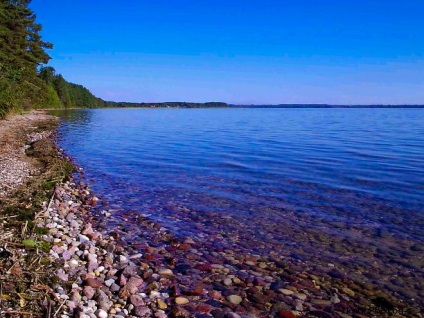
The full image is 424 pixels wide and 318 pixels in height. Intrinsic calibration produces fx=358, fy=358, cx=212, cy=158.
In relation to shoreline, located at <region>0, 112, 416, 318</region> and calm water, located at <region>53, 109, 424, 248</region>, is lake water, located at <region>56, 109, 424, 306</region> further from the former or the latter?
shoreline, located at <region>0, 112, 416, 318</region>

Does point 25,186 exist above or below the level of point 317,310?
above

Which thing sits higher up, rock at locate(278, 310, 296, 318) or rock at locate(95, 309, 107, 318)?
rock at locate(95, 309, 107, 318)

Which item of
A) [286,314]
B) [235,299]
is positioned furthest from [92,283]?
[286,314]

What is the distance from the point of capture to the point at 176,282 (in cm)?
743

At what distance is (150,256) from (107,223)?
2.93m

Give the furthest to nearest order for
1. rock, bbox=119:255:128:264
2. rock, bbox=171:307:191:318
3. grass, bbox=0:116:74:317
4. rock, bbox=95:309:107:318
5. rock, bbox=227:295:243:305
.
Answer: rock, bbox=119:255:128:264
rock, bbox=227:295:243:305
rock, bbox=171:307:191:318
rock, bbox=95:309:107:318
grass, bbox=0:116:74:317

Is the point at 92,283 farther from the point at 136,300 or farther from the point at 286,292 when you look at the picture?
the point at 286,292

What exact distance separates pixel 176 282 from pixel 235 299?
4.30 ft

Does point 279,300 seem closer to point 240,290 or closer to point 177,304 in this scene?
point 240,290

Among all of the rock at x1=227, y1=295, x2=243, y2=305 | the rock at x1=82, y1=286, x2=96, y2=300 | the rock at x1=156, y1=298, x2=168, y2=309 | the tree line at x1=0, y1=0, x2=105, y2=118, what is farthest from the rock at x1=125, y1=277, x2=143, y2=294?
the tree line at x1=0, y1=0, x2=105, y2=118

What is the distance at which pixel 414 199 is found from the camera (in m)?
14.3

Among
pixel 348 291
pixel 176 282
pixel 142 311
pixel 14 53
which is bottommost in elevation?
pixel 348 291

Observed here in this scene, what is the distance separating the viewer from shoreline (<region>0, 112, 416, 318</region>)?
247 inches

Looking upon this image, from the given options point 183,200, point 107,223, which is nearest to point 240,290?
point 107,223
